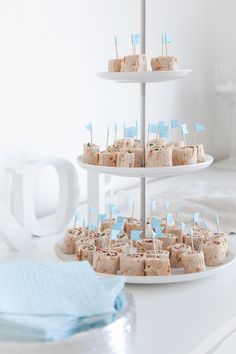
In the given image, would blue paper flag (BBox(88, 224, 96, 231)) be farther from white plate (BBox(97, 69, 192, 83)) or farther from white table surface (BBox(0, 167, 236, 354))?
white plate (BBox(97, 69, 192, 83))

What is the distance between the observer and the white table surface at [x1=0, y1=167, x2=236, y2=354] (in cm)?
101

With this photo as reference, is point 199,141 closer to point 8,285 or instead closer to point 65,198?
point 65,198

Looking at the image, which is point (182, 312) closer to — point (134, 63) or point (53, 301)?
point (53, 301)

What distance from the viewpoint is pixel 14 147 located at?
1.72 meters

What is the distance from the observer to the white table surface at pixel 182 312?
1.01m

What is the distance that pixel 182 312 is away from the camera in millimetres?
1134

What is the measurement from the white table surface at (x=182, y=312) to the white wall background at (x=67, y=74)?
642 millimetres

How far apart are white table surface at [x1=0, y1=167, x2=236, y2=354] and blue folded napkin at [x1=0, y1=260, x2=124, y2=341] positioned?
0.43 ft

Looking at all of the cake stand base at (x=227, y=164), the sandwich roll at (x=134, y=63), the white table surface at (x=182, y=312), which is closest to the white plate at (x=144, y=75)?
the sandwich roll at (x=134, y=63)

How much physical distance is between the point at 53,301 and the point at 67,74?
1091 millimetres

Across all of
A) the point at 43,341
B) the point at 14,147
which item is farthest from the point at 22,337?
the point at 14,147

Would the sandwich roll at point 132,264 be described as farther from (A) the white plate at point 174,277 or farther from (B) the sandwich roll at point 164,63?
(B) the sandwich roll at point 164,63

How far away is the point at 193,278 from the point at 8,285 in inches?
16.9

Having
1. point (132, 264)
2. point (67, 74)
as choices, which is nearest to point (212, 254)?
point (132, 264)
